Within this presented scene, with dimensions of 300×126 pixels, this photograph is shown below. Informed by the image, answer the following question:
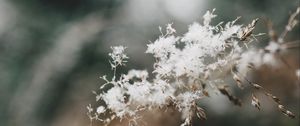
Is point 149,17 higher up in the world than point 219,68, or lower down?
higher up

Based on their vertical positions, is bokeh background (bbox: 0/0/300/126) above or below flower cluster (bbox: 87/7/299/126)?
above

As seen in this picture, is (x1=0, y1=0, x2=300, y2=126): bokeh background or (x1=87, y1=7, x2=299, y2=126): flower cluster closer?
(x1=87, y1=7, x2=299, y2=126): flower cluster

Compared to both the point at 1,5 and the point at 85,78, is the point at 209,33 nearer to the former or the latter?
the point at 85,78

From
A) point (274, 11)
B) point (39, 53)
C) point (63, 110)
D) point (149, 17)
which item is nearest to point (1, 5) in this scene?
point (39, 53)

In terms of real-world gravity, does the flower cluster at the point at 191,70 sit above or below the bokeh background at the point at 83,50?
below

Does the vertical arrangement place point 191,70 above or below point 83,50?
below

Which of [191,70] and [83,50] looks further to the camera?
[83,50]

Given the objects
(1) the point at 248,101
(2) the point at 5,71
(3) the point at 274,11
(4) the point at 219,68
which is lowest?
(4) the point at 219,68

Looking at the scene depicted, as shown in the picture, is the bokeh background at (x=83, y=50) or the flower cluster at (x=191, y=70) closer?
the flower cluster at (x=191, y=70)
